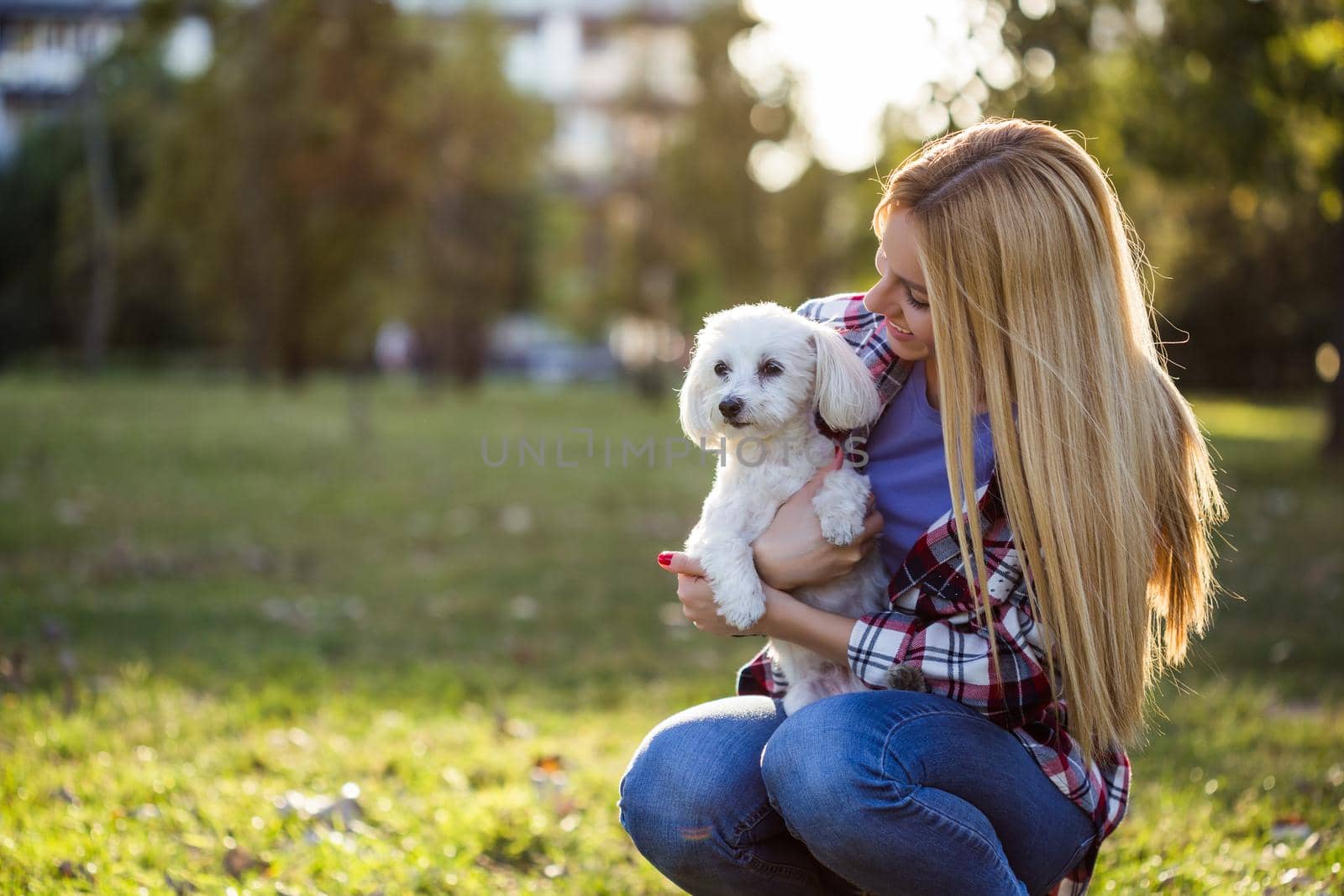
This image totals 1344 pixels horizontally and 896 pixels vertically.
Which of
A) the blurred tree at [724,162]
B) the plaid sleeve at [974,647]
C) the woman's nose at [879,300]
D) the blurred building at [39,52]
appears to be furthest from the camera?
the blurred building at [39,52]

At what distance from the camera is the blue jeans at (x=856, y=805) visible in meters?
1.99

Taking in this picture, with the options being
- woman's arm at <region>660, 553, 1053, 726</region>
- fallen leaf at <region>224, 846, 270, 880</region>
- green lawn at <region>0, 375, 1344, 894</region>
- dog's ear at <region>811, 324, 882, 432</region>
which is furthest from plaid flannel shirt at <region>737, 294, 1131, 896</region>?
fallen leaf at <region>224, 846, 270, 880</region>

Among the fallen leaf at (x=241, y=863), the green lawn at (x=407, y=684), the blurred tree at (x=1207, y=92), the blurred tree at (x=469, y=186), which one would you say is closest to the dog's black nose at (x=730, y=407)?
the green lawn at (x=407, y=684)

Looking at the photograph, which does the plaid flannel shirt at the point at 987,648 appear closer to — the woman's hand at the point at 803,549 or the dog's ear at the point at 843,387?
the woman's hand at the point at 803,549

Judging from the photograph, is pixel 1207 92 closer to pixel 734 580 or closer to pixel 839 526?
pixel 839 526

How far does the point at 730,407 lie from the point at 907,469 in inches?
15.3

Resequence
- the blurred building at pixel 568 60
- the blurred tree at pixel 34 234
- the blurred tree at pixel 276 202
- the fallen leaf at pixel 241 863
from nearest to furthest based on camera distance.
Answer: the fallen leaf at pixel 241 863 < the blurred tree at pixel 276 202 < the blurred building at pixel 568 60 < the blurred tree at pixel 34 234

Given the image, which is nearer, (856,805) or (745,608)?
(856,805)

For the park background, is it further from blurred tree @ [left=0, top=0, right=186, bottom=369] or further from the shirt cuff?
the shirt cuff

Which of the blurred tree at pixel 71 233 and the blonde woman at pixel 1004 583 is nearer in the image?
the blonde woman at pixel 1004 583

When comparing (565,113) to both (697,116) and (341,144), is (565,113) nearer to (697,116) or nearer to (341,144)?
(697,116)

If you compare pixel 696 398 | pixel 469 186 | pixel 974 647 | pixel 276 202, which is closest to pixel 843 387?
pixel 696 398

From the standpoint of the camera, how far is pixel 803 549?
234 centimetres

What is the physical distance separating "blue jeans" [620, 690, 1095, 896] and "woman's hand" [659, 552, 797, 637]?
20 centimetres
